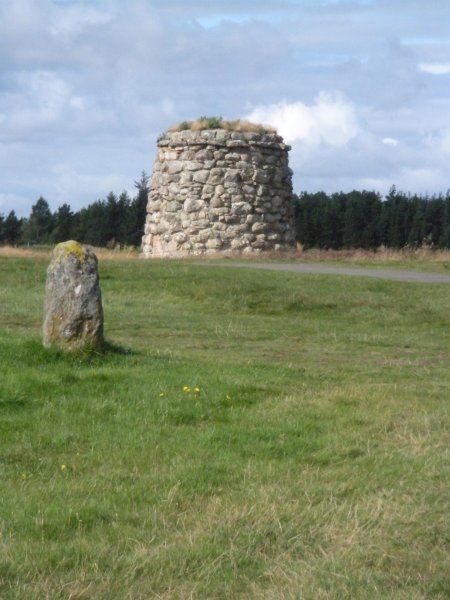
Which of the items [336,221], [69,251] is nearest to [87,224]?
[336,221]

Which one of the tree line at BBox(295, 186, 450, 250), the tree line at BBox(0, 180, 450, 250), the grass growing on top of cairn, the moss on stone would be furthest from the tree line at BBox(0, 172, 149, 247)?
the moss on stone

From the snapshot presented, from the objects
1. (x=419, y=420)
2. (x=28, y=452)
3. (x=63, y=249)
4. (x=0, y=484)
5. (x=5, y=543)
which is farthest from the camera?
(x=63, y=249)

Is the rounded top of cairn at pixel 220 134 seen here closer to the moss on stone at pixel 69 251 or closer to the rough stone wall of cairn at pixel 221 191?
the rough stone wall of cairn at pixel 221 191

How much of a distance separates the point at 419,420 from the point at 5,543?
13.7 ft

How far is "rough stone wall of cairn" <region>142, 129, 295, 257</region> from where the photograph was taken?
105ft

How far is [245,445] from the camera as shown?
26.2 feet

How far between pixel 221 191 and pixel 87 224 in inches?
1164

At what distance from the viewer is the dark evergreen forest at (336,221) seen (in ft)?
190

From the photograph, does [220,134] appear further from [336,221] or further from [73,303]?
[336,221]

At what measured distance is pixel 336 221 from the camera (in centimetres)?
5984

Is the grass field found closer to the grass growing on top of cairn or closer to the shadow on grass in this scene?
the shadow on grass

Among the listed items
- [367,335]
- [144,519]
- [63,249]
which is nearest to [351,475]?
[144,519]

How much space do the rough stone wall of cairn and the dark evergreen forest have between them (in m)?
23.9

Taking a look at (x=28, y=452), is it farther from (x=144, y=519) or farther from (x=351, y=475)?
(x=351, y=475)
